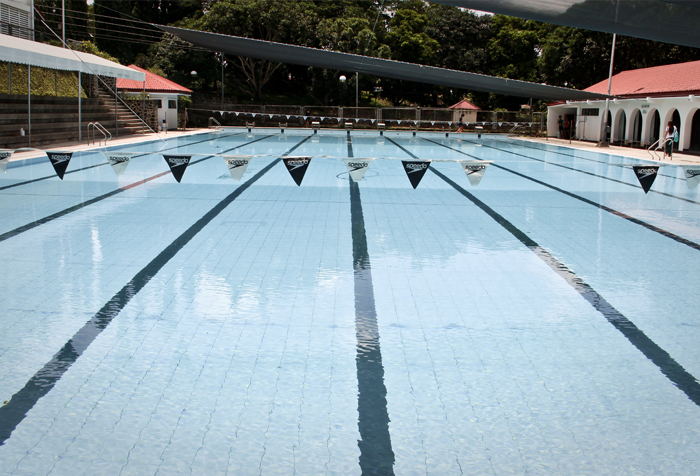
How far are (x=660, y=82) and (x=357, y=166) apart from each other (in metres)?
22.2

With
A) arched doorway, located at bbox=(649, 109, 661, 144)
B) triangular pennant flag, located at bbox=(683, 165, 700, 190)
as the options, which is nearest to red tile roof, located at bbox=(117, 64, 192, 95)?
arched doorway, located at bbox=(649, 109, 661, 144)

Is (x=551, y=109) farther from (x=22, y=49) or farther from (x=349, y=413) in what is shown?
(x=349, y=413)

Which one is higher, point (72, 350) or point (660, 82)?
point (660, 82)

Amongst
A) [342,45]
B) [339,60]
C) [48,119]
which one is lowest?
[48,119]

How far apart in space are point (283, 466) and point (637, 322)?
11.1ft

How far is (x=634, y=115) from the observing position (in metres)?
27.7

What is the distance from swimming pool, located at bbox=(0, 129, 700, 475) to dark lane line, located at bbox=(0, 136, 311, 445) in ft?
0.09

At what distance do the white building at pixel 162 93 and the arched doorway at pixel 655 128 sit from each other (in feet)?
73.7

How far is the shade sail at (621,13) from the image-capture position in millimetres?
6516

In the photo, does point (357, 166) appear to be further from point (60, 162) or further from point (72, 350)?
point (72, 350)

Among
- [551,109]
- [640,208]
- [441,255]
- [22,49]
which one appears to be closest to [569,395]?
[441,255]

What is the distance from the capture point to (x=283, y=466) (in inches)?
116

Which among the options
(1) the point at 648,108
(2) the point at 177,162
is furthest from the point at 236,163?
(1) the point at 648,108

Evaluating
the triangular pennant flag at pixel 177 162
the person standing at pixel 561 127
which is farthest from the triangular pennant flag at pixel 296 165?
the person standing at pixel 561 127
